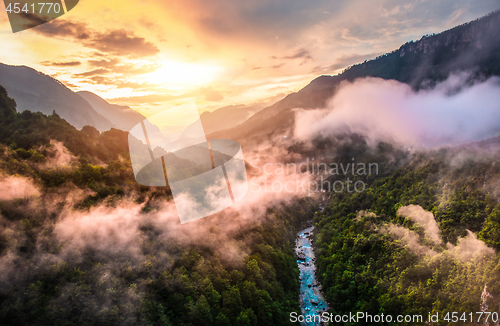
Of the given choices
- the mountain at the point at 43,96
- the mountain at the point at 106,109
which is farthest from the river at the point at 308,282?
Answer: the mountain at the point at 106,109

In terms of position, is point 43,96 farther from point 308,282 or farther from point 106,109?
point 308,282

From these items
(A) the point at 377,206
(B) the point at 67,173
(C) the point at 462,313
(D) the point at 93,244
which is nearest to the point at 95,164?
(B) the point at 67,173

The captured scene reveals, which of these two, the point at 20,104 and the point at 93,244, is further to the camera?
the point at 20,104

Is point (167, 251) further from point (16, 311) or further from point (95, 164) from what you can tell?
point (95, 164)

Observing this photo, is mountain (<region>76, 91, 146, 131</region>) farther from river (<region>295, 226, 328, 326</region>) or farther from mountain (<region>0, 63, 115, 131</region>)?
river (<region>295, 226, 328, 326</region>)

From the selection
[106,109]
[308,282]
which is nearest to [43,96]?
[106,109]

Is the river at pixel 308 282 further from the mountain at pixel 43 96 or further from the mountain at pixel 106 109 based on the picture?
the mountain at pixel 106 109
